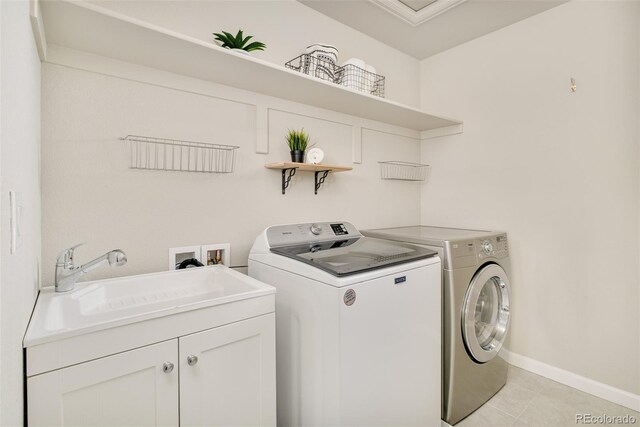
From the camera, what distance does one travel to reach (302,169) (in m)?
2.14

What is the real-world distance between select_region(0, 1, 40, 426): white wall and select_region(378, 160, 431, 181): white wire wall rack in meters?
2.21

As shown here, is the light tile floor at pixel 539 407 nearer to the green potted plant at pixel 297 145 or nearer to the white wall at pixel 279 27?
the green potted plant at pixel 297 145

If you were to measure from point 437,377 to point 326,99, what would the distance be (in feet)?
5.80

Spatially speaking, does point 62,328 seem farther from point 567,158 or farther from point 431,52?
point 431,52

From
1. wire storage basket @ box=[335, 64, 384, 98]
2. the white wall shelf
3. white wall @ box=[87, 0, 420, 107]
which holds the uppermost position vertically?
white wall @ box=[87, 0, 420, 107]

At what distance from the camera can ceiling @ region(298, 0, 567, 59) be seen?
2.15 m

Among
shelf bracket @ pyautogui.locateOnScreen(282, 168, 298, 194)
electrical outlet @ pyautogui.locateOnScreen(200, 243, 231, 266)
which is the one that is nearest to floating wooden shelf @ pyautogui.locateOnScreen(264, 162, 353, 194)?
shelf bracket @ pyautogui.locateOnScreen(282, 168, 298, 194)

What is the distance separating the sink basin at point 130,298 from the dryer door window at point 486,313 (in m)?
1.25

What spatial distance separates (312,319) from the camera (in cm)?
136

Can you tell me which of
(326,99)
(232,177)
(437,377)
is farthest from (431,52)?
(437,377)

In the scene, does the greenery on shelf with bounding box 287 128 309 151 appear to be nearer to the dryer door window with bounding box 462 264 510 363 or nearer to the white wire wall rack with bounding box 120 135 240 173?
the white wire wall rack with bounding box 120 135 240 173
